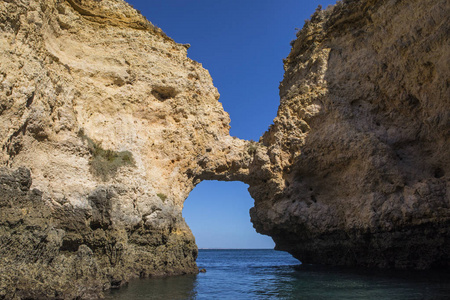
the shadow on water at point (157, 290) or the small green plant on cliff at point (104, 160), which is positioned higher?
the small green plant on cliff at point (104, 160)

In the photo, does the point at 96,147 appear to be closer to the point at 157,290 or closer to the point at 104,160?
Result: the point at 104,160

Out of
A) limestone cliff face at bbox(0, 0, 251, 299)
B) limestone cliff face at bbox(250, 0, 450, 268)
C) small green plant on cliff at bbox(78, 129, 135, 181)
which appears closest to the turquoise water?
limestone cliff face at bbox(0, 0, 251, 299)

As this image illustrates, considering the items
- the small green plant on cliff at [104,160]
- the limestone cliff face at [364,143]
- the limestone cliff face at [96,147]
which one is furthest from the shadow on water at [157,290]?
the limestone cliff face at [364,143]

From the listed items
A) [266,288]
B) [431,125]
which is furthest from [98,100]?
[431,125]

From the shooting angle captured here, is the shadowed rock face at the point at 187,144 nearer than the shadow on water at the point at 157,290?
No

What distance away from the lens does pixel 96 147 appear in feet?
47.9

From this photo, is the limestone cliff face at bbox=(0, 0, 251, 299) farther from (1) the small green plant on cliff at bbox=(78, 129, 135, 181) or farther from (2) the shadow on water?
(2) the shadow on water

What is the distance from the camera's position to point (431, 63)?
14258 mm

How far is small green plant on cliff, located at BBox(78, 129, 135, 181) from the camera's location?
13818 mm

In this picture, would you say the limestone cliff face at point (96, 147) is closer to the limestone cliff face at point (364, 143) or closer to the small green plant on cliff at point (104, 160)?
the small green plant on cliff at point (104, 160)

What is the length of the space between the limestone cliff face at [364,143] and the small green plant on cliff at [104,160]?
23.4ft

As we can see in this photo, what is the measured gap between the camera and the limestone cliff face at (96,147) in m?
9.49

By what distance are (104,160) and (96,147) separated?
74 centimetres

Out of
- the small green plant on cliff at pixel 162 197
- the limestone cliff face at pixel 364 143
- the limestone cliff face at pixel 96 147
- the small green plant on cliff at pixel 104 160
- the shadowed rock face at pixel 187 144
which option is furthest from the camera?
the small green plant on cliff at pixel 162 197
